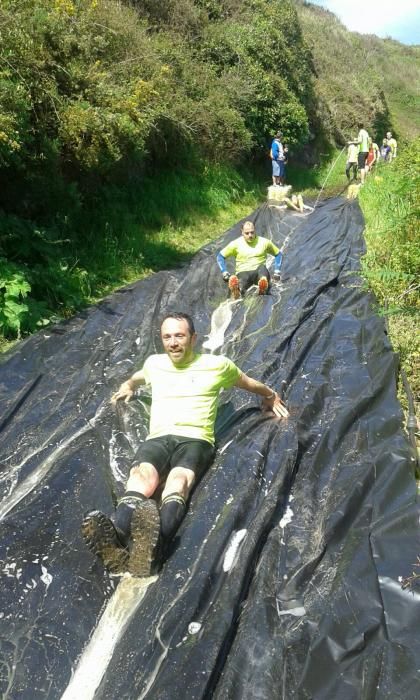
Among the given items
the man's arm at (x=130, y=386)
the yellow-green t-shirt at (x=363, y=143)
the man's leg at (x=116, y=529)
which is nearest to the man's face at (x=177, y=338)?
the man's arm at (x=130, y=386)

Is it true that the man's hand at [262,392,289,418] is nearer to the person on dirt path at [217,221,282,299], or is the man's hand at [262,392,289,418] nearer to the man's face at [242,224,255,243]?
the person on dirt path at [217,221,282,299]

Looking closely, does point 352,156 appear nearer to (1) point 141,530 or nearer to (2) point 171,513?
(2) point 171,513

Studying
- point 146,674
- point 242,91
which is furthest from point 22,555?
point 242,91

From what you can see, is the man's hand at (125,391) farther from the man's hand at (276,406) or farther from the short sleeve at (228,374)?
the man's hand at (276,406)

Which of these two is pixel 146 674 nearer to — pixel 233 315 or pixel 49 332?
pixel 49 332

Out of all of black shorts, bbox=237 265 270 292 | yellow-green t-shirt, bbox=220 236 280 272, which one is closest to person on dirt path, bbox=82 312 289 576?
black shorts, bbox=237 265 270 292

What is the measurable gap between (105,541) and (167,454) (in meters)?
0.74

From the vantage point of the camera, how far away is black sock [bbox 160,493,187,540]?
8.91 feet

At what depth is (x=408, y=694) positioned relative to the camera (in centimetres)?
195

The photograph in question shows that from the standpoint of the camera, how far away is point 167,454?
3195 mm

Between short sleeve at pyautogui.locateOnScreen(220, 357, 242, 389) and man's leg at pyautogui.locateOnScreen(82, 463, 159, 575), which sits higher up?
short sleeve at pyautogui.locateOnScreen(220, 357, 242, 389)

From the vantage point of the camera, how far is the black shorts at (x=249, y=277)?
714 cm

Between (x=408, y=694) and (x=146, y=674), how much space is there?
3.20 ft

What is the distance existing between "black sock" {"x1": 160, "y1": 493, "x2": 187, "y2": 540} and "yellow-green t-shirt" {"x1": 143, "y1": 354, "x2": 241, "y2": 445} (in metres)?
0.48
